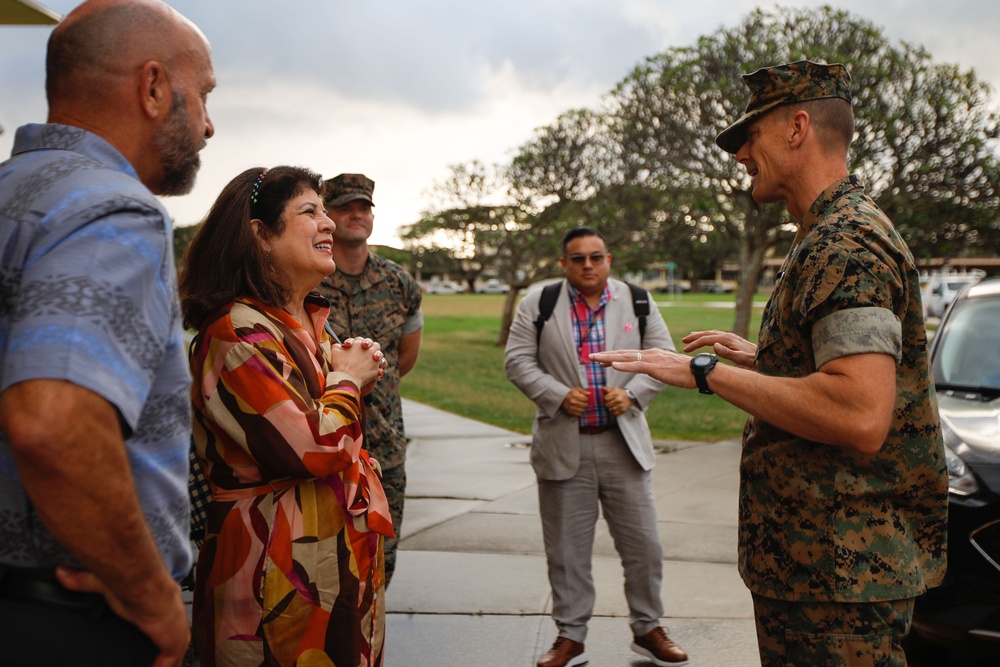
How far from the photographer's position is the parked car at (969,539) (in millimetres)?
4035

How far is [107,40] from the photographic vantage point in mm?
1834

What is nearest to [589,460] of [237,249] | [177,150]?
[237,249]

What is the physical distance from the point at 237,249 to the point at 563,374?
2436 mm

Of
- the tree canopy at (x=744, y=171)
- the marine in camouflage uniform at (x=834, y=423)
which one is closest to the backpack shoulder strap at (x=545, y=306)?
the marine in camouflage uniform at (x=834, y=423)

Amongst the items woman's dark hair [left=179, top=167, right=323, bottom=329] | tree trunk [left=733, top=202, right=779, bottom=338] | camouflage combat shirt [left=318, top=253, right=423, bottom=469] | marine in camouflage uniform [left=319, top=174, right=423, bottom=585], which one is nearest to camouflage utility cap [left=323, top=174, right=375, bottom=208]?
marine in camouflage uniform [left=319, top=174, right=423, bottom=585]

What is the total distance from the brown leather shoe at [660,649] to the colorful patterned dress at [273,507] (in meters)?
2.25

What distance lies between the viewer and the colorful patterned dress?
8.29 ft

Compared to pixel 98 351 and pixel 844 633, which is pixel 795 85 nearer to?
pixel 844 633

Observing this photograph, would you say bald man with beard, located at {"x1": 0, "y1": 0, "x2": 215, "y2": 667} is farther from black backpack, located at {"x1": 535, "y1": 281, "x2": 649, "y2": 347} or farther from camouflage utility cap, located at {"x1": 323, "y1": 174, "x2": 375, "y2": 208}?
black backpack, located at {"x1": 535, "y1": 281, "x2": 649, "y2": 347}

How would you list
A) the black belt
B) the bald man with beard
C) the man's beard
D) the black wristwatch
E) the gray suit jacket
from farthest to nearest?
the gray suit jacket < the black wristwatch < the man's beard < the black belt < the bald man with beard

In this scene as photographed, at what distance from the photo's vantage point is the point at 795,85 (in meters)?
2.70

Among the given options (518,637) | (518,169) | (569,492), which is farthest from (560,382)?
(518,169)

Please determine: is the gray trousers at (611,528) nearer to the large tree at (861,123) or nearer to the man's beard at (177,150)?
the man's beard at (177,150)

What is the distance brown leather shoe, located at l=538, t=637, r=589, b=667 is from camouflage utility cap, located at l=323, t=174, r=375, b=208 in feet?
8.26
